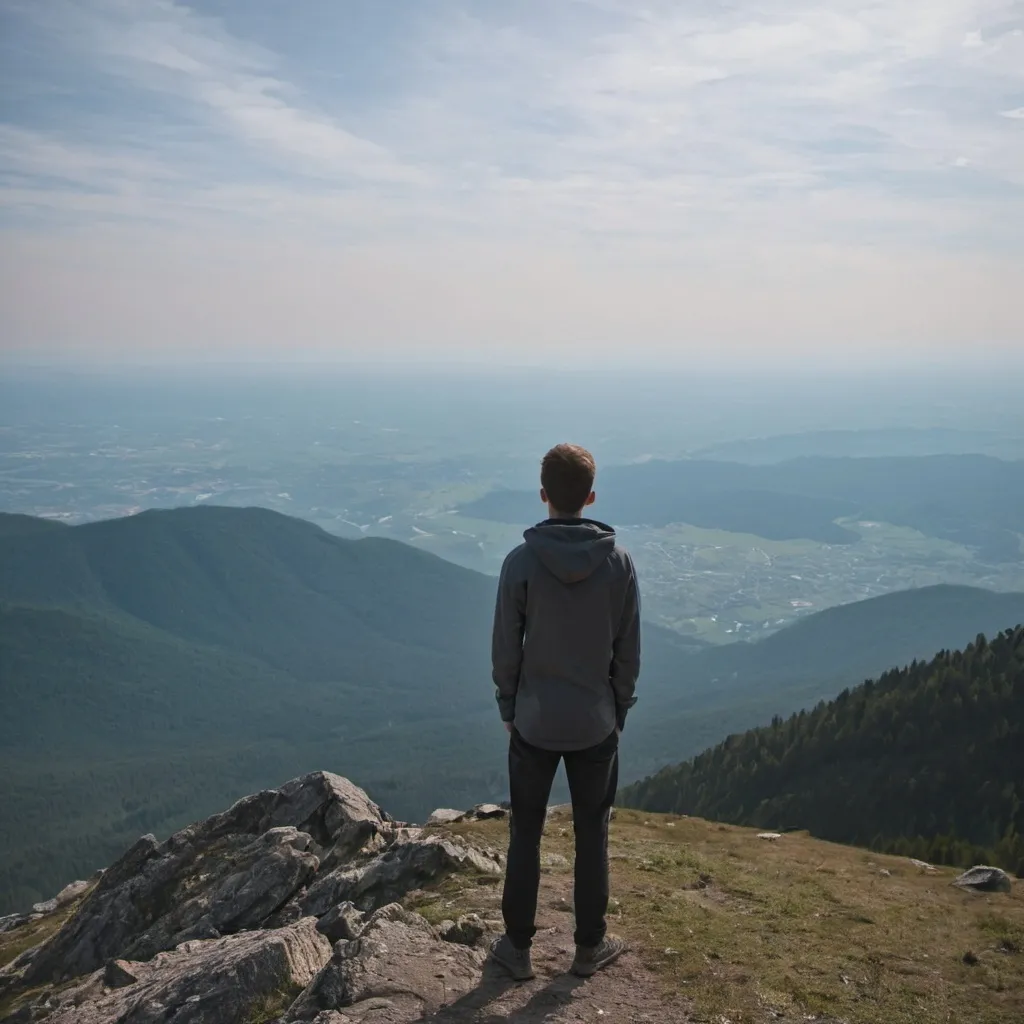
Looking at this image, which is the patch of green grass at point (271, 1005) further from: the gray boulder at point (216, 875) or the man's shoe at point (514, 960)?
the gray boulder at point (216, 875)

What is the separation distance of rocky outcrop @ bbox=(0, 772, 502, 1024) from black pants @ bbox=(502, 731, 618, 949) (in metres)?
1.63

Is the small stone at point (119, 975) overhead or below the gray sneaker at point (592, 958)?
below

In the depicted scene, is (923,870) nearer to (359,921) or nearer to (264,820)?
(359,921)

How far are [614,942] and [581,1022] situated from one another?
211 cm

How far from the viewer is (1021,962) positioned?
14.6 m

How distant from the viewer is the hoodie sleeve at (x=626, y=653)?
36.6 feet

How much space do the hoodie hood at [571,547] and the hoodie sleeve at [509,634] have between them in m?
0.41

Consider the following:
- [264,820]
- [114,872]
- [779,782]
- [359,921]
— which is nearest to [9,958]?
[114,872]

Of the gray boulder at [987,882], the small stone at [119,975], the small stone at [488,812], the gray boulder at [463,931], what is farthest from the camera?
the small stone at [488,812]

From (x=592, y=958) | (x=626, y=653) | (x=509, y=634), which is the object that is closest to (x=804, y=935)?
(x=592, y=958)

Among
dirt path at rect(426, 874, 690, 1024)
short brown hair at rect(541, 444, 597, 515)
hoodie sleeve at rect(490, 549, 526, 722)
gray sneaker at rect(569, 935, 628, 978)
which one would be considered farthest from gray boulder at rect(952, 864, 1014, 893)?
short brown hair at rect(541, 444, 597, 515)

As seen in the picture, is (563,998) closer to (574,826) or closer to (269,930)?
(574,826)

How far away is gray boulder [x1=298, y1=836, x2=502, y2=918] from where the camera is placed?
18828mm

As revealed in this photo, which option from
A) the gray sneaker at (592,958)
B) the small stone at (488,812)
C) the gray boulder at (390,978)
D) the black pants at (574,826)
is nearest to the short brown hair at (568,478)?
the black pants at (574,826)
